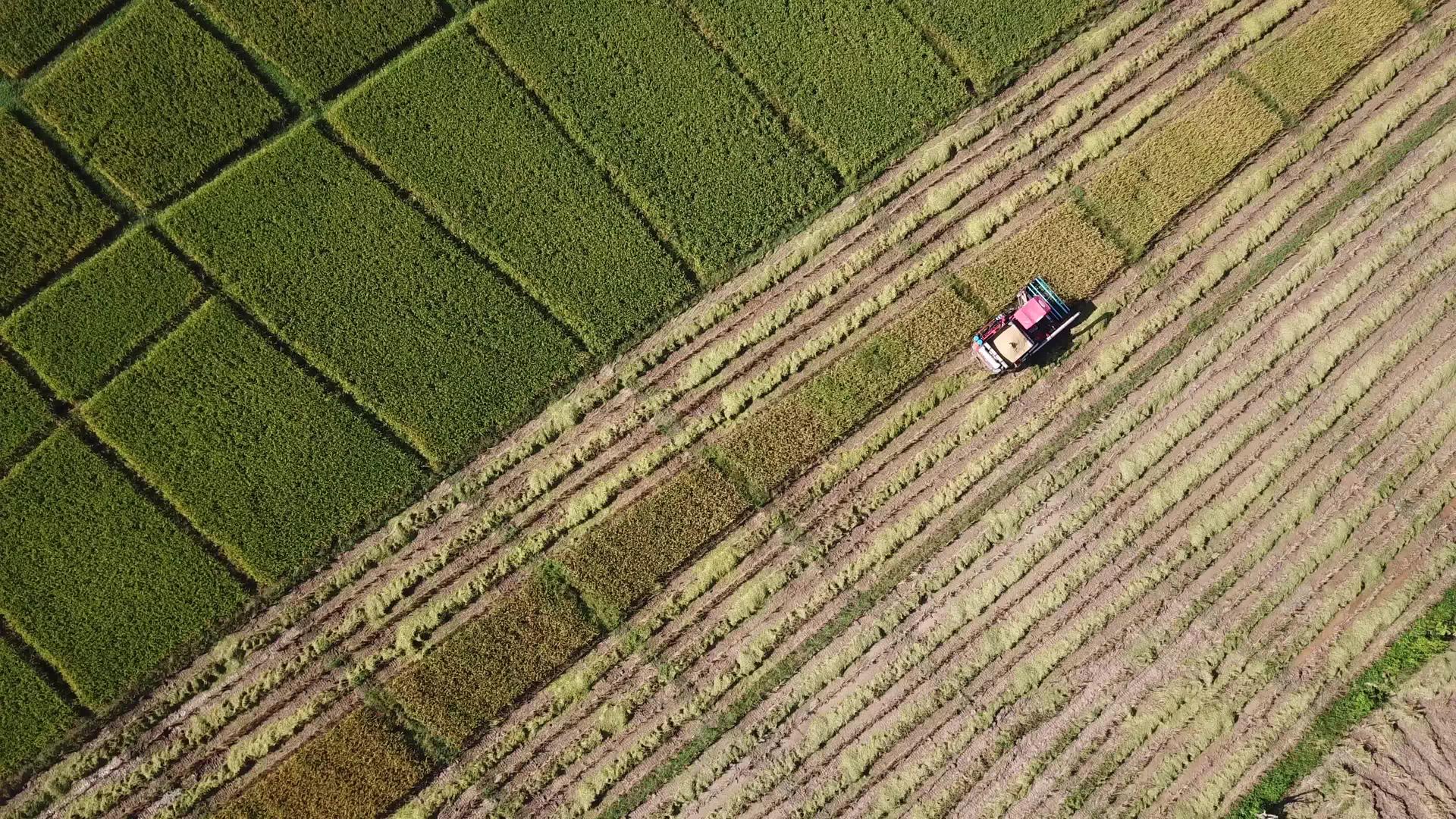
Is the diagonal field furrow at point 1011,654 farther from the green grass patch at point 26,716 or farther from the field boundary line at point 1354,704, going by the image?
the green grass patch at point 26,716

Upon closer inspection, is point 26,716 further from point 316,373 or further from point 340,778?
point 316,373

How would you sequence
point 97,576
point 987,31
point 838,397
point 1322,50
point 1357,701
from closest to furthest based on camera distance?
1. point 97,576
2. point 1357,701
3. point 838,397
4. point 987,31
5. point 1322,50

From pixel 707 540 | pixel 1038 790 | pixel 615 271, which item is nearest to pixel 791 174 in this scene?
pixel 615 271

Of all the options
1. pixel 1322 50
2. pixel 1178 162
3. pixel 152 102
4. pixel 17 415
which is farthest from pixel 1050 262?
pixel 17 415

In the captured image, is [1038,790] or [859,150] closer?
[1038,790]

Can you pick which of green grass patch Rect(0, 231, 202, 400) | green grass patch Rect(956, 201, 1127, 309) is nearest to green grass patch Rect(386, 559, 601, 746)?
A: green grass patch Rect(0, 231, 202, 400)

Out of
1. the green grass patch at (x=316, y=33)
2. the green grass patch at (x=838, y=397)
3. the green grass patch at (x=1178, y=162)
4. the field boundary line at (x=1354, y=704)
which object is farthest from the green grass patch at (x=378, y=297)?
the field boundary line at (x=1354, y=704)

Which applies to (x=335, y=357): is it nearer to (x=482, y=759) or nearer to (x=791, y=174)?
(x=482, y=759)

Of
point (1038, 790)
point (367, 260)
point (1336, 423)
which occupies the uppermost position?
point (367, 260)
